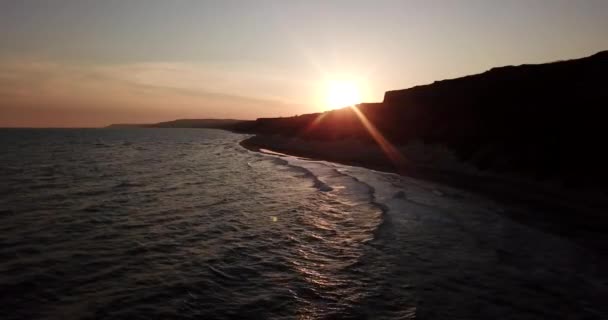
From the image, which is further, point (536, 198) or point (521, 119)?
point (521, 119)

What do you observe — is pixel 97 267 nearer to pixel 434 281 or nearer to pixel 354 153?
A: pixel 434 281

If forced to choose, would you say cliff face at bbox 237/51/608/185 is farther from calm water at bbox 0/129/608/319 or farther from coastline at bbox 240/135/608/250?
calm water at bbox 0/129/608/319

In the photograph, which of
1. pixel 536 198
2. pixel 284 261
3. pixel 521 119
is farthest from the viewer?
pixel 521 119

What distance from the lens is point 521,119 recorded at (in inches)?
1500

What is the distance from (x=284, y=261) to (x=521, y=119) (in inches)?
1327

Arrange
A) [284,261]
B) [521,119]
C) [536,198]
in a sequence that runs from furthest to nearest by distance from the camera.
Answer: [521,119], [536,198], [284,261]

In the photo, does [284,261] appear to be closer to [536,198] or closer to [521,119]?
[536,198]

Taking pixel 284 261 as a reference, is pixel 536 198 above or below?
above

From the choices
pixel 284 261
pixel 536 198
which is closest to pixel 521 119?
pixel 536 198

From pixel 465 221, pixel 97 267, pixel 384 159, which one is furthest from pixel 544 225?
pixel 384 159

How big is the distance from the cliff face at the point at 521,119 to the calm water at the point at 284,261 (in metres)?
9.28

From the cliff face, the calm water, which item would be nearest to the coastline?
the calm water

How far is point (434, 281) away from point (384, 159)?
37.8 metres

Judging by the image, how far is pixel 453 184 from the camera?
2984 centimetres
